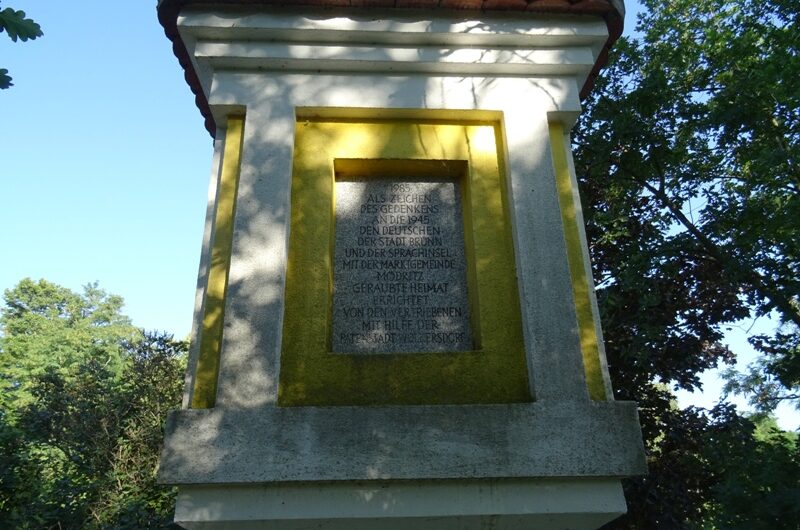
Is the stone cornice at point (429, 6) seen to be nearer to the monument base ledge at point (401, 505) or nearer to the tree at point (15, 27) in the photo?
the tree at point (15, 27)

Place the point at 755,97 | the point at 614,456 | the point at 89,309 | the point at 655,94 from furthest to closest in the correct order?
the point at 89,309 < the point at 655,94 < the point at 755,97 < the point at 614,456

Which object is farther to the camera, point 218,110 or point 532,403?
point 218,110

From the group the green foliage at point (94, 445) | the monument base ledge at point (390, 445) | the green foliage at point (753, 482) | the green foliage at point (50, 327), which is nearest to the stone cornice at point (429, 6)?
the monument base ledge at point (390, 445)

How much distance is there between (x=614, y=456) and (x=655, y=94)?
12.1 meters

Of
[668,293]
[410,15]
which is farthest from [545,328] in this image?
[668,293]

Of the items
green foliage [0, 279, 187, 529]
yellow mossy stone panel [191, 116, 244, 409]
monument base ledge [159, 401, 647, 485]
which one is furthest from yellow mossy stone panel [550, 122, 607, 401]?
green foliage [0, 279, 187, 529]

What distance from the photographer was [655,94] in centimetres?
1361

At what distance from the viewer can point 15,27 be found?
3871 millimetres

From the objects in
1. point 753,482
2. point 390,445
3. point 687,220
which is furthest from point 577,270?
point 687,220

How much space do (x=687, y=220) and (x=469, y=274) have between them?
1145 cm

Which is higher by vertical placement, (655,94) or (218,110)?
(655,94)

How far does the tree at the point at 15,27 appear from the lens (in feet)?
12.7

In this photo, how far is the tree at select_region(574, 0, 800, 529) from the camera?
11516 mm

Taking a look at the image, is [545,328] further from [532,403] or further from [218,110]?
[218,110]
